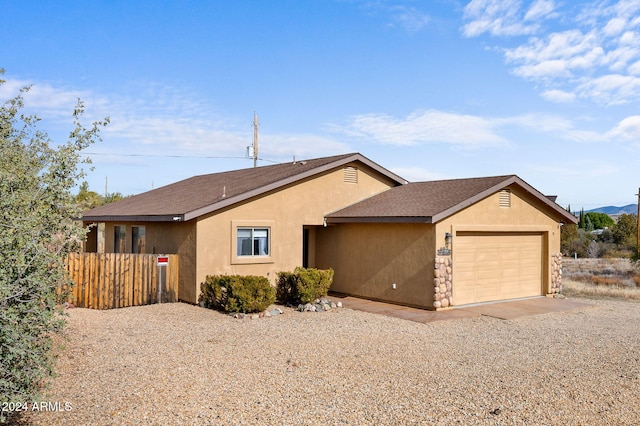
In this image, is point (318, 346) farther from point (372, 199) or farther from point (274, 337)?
point (372, 199)

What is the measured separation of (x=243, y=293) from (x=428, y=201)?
19.8 feet

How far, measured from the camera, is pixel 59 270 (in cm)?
568

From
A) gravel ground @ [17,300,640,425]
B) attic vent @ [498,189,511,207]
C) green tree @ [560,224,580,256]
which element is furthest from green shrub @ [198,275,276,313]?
green tree @ [560,224,580,256]

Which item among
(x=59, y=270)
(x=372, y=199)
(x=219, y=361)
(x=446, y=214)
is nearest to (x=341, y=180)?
(x=372, y=199)

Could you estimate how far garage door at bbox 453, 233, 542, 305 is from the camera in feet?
48.7

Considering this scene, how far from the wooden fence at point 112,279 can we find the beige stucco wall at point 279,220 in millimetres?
1259

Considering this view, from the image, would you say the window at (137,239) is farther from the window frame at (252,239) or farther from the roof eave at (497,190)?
the roof eave at (497,190)

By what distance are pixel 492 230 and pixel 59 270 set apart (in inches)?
494

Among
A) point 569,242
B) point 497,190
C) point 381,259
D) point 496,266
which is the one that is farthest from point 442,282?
point 569,242

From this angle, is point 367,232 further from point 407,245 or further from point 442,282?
point 442,282

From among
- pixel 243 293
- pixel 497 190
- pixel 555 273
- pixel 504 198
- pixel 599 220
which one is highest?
pixel 599 220

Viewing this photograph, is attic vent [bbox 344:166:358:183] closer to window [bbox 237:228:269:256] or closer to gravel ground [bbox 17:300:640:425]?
window [bbox 237:228:269:256]

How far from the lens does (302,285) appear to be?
46.7 feet

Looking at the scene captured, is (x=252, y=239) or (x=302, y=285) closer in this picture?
(x=302, y=285)
